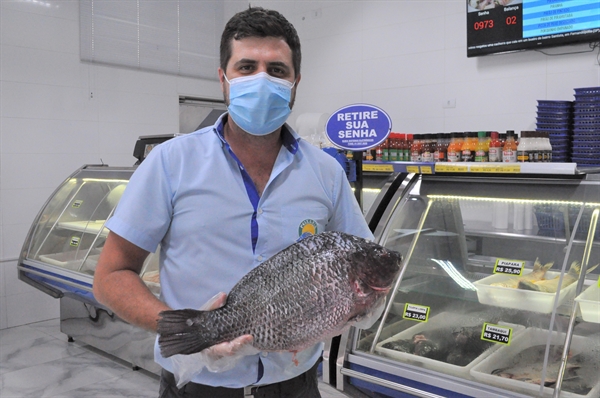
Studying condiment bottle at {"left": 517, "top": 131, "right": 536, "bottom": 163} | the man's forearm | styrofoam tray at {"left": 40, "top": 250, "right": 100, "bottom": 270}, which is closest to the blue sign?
condiment bottle at {"left": 517, "top": 131, "right": 536, "bottom": 163}

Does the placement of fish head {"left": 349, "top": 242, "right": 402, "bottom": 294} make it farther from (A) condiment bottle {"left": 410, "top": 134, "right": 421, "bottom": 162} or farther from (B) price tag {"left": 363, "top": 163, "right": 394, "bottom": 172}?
(A) condiment bottle {"left": 410, "top": 134, "right": 421, "bottom": 162}

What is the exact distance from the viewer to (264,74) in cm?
154

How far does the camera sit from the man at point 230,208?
1.44 metres

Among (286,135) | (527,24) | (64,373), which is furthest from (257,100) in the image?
(527,24)

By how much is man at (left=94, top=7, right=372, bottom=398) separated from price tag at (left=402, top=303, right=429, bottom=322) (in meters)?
1.34

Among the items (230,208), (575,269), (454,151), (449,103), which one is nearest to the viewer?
(230,208)

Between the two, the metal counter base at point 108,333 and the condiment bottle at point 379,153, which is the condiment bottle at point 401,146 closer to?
the condiment bottle at point 379,153

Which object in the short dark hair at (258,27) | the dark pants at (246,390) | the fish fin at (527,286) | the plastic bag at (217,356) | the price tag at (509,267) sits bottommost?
the dark pants at (246,390)

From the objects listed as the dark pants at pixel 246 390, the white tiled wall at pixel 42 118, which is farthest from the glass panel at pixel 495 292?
the white tiled wall at pixel 42 118

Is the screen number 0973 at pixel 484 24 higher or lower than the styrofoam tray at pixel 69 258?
higher

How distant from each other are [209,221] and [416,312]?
171cm

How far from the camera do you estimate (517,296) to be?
260cm

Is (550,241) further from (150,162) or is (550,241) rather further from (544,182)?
(150,162)

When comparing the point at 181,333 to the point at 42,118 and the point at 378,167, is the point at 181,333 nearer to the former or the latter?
the point at 378,167
